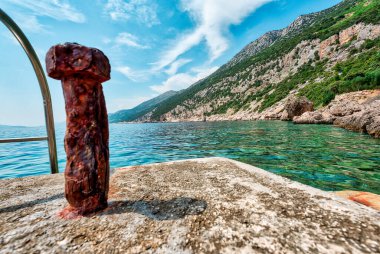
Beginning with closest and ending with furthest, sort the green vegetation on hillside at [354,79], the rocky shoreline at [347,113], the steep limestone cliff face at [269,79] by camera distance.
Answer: the rocky shoreline at [347,113]
the green vegetation on hillside at [354,79]
the steep limestone cliff face at [269,79]

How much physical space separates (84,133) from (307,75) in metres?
63.2

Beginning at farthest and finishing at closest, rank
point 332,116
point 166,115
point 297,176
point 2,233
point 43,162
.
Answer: point 166,115 < point 332,116 < point 43,162 < point 297,176 < point 2,233

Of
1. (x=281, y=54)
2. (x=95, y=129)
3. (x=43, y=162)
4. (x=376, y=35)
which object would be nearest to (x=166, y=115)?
(x=281, y=54)

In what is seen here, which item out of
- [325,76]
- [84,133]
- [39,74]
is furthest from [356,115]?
[325,76]

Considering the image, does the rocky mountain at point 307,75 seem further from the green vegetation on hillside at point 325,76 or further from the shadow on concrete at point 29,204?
the shadow on concrete at point 29,204

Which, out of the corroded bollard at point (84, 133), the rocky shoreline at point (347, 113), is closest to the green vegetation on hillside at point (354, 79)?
the rocky shoreline at point (347, 113)

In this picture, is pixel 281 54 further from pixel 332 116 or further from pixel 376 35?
pixel 332 116

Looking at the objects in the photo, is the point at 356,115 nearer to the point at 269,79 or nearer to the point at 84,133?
the point at 84,133

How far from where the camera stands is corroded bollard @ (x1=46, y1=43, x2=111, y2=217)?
1.56 metres

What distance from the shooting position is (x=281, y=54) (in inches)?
2913

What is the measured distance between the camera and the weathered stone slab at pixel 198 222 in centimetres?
127

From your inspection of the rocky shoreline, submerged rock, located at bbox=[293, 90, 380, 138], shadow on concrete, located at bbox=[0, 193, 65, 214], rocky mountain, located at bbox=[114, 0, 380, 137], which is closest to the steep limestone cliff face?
rocky mountain, located at bbox=[114, 0, 380, 137]

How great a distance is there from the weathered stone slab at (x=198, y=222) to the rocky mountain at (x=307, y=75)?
34830 mm

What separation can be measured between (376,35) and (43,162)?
65431 mm
